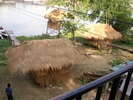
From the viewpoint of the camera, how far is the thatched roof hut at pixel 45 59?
703 cm

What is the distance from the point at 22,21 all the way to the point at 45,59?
51.4ft

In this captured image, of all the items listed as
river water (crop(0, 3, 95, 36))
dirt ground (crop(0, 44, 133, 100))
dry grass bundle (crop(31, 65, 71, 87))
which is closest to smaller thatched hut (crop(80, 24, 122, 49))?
dirt ground (crop(0, 44, 133, 100))

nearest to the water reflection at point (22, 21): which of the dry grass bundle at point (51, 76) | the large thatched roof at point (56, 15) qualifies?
the large thatched roof at point (56, 15)

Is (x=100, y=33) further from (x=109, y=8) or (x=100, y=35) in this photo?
(x=109, y=8)

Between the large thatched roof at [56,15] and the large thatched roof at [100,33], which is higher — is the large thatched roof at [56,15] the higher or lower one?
the higher one

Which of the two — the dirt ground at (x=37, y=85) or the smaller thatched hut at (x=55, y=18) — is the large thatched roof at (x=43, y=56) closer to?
the dirt ground at (x=37, y=85)

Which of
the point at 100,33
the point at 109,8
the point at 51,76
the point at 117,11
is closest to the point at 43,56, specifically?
the point at 51,76

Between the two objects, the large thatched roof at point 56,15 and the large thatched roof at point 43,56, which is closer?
the large thatched roof at point 43,56

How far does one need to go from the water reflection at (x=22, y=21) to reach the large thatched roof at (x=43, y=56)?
1072 cm

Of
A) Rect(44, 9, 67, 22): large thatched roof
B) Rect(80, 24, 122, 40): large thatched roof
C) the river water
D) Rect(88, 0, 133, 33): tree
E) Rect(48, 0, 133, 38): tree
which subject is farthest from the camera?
the river water

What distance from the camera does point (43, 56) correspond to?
23.8 feet

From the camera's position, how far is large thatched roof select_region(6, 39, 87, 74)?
6.99 meters

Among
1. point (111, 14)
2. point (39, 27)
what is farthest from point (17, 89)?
point (39, 27)

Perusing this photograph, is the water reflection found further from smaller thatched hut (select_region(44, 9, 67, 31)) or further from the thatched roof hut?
the thatched roof hut
